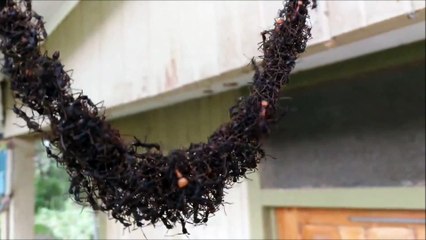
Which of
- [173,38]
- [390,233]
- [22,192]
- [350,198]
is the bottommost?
[390,233]

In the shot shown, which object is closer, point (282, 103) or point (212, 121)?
point (212, 121)

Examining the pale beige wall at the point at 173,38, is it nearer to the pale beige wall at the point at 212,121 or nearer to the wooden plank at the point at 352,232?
the pale beige wall at the point at 212,121

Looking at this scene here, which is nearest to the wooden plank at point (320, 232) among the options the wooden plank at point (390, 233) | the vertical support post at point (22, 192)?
the wooden plank at point (390, 233)

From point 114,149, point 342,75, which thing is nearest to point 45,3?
point 342,75

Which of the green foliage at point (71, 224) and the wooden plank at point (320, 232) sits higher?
the green foliage at point (71, 224)

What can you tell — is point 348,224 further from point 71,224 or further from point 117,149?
point 117,149

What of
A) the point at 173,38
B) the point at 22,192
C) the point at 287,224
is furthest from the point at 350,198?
the point at 22,192
